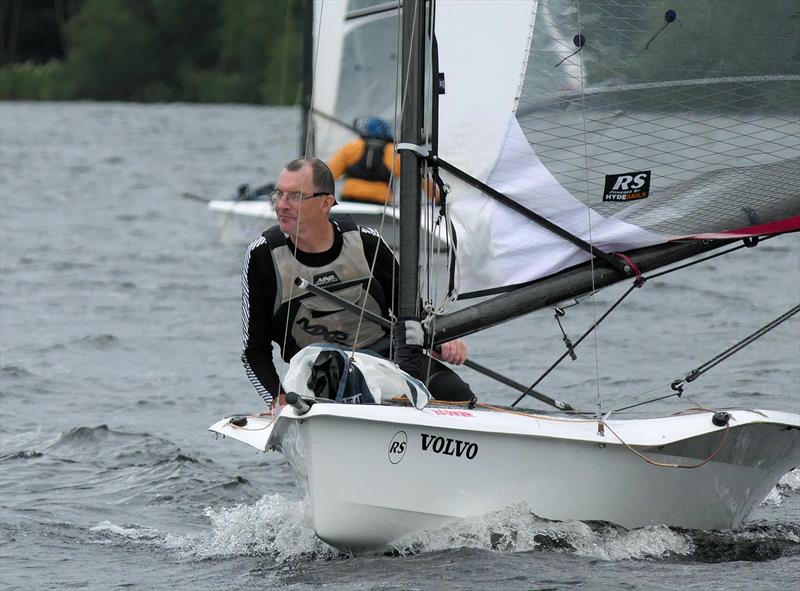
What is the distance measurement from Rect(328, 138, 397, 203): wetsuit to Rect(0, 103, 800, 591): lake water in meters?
1.36

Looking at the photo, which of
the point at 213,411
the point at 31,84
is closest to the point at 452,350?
the point at 213,411

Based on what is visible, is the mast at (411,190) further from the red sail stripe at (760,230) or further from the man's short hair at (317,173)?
the red sail stripe at (760,230)

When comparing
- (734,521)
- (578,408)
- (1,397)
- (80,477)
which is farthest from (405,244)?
(1,397)

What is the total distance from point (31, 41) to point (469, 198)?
213 ft

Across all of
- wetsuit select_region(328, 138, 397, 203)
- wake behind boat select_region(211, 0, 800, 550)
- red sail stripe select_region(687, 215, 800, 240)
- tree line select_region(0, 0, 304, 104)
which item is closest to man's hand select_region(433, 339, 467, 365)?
wake behind boat select_region(211, 0, 800, 550)

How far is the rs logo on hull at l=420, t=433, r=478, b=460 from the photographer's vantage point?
14.5ft

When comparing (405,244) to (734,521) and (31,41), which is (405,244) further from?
(31,41)

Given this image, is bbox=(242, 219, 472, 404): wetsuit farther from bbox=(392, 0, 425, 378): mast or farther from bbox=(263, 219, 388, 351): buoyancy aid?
bbox=(392, 0, 425, 378): mast

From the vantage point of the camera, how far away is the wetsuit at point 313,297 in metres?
4.86

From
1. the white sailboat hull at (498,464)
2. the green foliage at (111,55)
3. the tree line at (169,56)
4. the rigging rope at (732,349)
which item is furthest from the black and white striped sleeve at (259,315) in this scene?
the green foliage at (111,55)

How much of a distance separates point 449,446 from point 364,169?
26.2ft

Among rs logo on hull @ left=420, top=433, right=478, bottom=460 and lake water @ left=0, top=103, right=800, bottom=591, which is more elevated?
rs logo on hull @ left=420, top=433, right=478, bottom=460

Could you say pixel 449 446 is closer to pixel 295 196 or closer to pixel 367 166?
pixel 295 196

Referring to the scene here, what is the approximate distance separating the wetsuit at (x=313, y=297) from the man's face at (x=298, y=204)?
0.12 m
